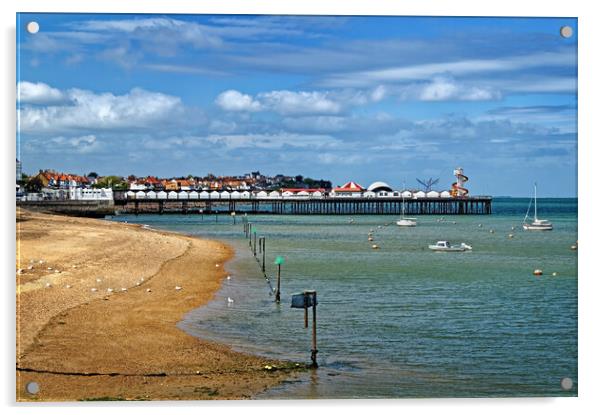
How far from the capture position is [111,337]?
12.6m

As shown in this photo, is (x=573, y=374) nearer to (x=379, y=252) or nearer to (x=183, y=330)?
(x=183, y=330)

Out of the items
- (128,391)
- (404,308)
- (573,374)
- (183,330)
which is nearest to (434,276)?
(404,308)

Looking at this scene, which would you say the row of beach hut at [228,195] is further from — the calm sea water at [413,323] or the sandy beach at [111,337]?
the sandy beach at [111,337]

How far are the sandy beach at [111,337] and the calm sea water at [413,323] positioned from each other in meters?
0.58

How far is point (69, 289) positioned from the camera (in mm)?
16094

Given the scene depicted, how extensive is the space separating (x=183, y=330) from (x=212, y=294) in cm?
455

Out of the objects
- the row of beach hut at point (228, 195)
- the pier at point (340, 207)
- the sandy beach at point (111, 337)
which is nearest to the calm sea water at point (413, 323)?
the sandy beach at point (111, 337)

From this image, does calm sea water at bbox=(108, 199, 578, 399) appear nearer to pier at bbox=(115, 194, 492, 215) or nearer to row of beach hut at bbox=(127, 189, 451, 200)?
row of beach hut at bbox=(127, 189, 451, 200)

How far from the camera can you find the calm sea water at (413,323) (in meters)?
11.3

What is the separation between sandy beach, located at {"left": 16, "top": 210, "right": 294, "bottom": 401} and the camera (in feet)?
34.2

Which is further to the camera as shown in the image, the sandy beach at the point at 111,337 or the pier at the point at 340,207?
the pier at the point at 340,207

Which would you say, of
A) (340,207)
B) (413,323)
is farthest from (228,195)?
(413,323)

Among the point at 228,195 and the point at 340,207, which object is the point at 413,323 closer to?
the point at 228,195

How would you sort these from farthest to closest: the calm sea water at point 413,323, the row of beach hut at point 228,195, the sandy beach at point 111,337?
1. the row of beach hut at point 228,195
2. the calm sea water at point 413,323
3. the sandy beach at point 111,337
